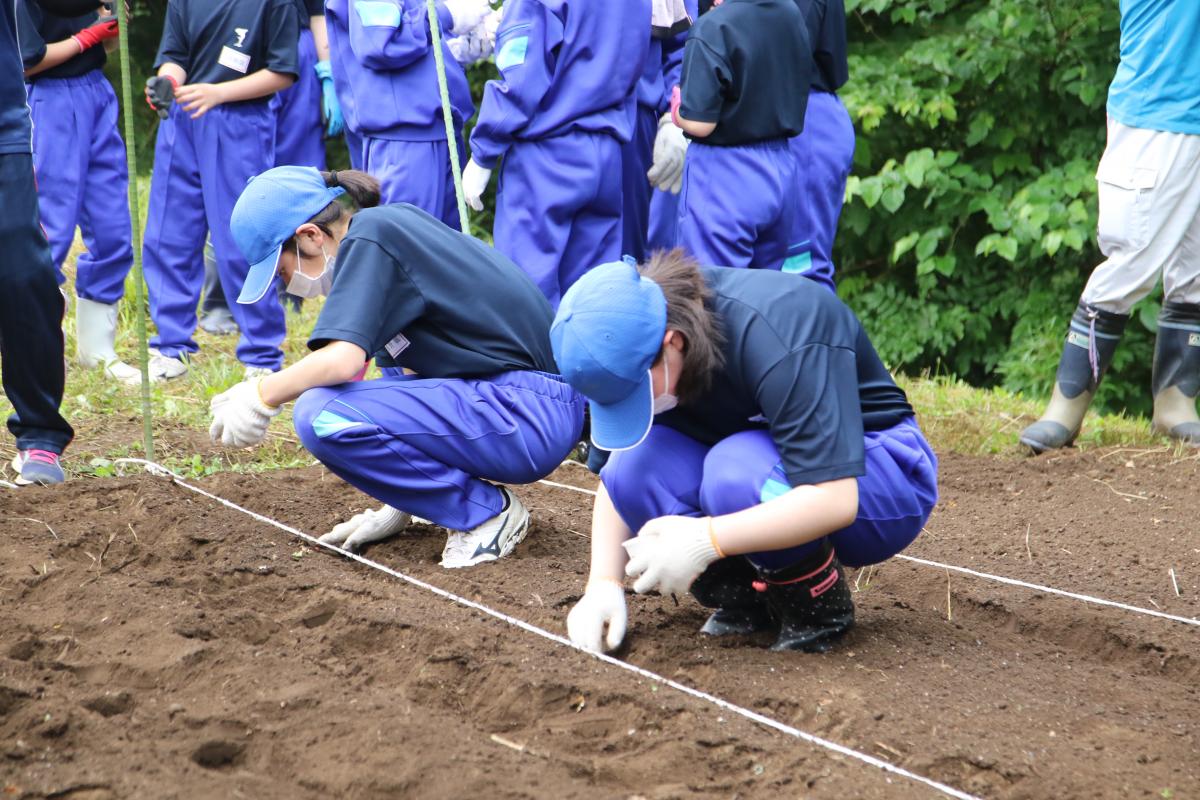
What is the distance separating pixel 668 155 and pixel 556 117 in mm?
571

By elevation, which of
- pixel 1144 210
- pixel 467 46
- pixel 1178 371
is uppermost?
pixel 467 46

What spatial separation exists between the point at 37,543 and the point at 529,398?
4.35ft

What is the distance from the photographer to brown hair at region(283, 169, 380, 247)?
3299mm

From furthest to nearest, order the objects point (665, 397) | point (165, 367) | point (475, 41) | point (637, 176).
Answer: point (165, 367)
point (475, 41)
point (637, 176)
point (665, 397)

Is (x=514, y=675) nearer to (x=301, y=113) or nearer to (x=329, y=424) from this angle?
(x=329, y=424)

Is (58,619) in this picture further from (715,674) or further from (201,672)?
(715,674)

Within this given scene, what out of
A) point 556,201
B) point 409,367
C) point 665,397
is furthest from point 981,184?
point 665,397

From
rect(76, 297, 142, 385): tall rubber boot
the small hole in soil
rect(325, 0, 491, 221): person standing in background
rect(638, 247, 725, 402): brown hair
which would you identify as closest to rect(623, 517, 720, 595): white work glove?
rect(638, 247, 725, 402): brown hair

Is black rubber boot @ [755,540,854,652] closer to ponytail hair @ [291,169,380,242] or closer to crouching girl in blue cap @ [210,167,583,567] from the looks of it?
crouching girl in blue cap @ [210,167,583,567]

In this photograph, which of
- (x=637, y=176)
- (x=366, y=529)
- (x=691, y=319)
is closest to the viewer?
(x=691, y=319)

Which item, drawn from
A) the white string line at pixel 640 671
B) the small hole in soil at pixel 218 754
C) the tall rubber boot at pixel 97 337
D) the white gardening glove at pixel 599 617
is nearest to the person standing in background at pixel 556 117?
the white string line at pixel 640 671

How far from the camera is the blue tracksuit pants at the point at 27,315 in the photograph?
3643 millimetres

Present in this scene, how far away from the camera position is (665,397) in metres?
2.49

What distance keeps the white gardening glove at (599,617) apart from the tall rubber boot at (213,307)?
13.5 feet
